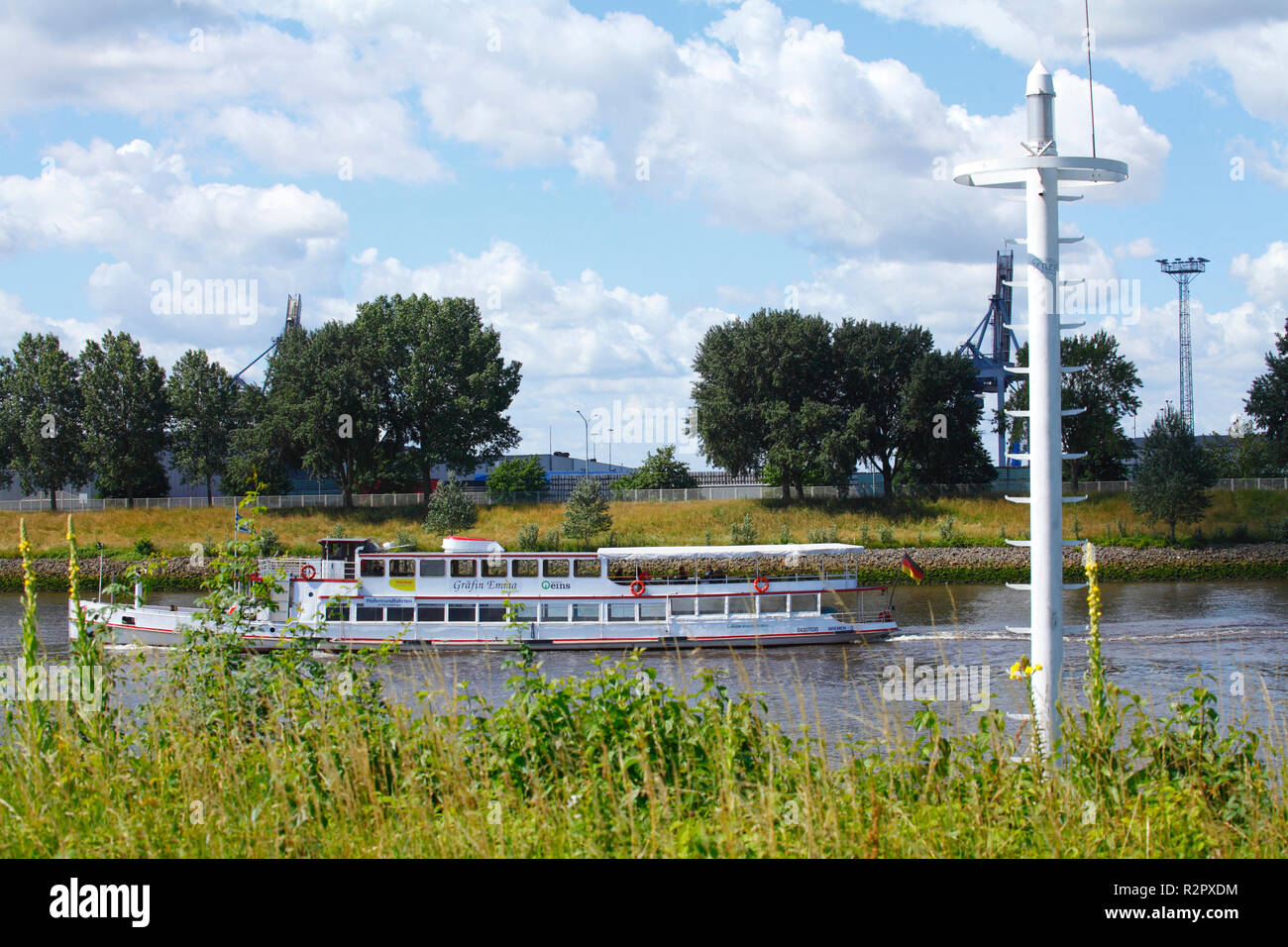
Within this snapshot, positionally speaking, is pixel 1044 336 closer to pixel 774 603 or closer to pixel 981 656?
→ pixel 981 656

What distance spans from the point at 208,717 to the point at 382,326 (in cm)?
6843

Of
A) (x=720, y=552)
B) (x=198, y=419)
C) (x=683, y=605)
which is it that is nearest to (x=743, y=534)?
(x=683, y=605)

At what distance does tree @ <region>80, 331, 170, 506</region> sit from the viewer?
70688 mm

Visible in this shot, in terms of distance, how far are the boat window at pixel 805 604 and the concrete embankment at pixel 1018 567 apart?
64.0ft

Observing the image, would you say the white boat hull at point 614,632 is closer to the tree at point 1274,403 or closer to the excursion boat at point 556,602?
the excursion boat at point 556,602

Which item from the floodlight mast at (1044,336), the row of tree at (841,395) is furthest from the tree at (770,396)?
the floodlight mast at (1044,336)

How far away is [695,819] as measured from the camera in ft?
20.4

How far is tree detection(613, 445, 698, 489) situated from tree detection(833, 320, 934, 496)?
42.7 feet

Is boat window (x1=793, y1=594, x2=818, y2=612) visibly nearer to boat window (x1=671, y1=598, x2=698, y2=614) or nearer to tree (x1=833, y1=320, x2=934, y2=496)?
boat window (x1=671, y1=598, x2=698, y2=614)

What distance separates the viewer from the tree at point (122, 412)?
70.7 meters
